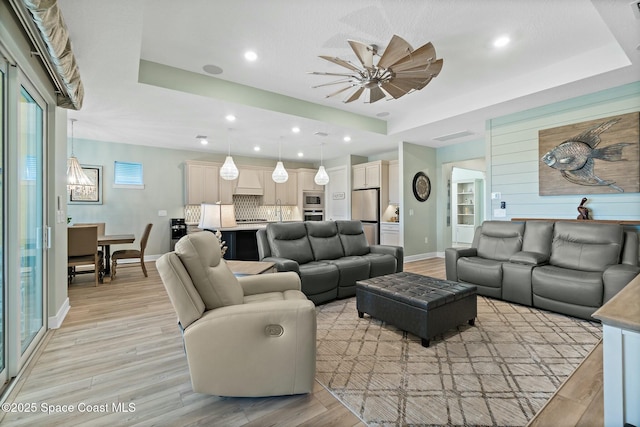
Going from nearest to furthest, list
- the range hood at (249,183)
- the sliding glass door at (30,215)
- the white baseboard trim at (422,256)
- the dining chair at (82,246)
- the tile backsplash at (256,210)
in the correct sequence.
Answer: the sliding glass door at (30,215) < the dining chair at (82,246) < the white baseboard trim at (422,256) < the range hood at (249,183) < the tile backsplash at (256,210)

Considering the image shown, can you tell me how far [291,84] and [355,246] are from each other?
8.33 feet

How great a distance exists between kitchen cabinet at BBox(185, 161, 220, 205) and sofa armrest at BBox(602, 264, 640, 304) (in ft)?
23.4

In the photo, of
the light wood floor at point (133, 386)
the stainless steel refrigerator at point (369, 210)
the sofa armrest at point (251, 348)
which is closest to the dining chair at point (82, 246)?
A: the light wood floor at point (133, 386)

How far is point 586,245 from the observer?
3.42m

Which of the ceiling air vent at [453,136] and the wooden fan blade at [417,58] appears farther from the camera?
the ceiling air vent at [453,136]

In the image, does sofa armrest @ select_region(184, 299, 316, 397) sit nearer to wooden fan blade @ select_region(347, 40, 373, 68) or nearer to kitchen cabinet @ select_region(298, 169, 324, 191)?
wooden fan blade @ select_region(347, 40, 373, 68)

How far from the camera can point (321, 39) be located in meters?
3.09

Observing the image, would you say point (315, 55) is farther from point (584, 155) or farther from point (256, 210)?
point (256, 210)

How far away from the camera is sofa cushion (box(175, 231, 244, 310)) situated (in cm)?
177

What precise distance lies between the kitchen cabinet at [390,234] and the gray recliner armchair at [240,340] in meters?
5.36

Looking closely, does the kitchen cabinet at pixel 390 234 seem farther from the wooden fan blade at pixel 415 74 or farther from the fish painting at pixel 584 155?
the wooden fan blade at pixel 415 74

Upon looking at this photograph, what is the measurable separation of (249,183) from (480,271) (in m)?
5.88

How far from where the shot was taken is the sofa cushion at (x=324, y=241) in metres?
4.10

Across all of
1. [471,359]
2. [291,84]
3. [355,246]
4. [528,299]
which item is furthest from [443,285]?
[291,84]
